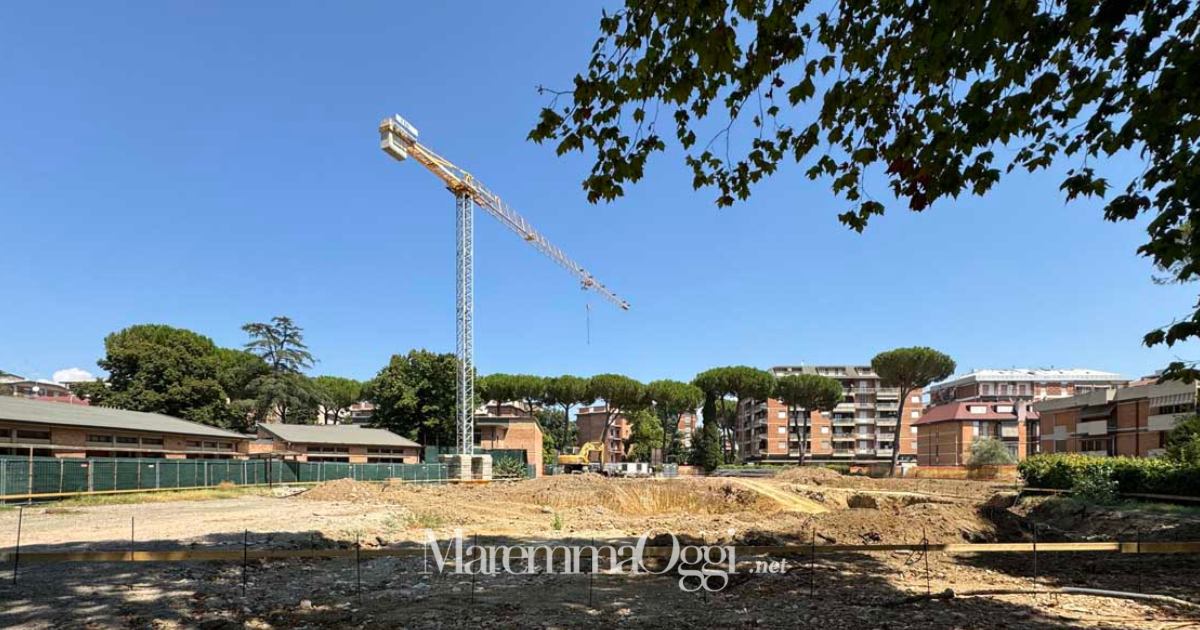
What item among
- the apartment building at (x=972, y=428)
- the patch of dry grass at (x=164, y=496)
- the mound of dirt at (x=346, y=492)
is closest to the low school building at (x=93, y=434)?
the patch of dry grass at (x=164, y=496)

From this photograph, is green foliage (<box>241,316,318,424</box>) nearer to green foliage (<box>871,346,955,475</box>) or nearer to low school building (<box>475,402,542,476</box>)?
low school building (<box>475,402,542,476</box>)

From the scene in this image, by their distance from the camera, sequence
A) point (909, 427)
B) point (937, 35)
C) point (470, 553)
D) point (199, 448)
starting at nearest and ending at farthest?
point (937, 35)
point (470, 553)
point (199, 448)
point (909, 427)

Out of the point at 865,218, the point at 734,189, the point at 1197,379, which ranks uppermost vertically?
the point at 734,189

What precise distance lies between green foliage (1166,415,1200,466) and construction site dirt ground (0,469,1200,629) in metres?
6.10

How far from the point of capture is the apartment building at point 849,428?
314 ft

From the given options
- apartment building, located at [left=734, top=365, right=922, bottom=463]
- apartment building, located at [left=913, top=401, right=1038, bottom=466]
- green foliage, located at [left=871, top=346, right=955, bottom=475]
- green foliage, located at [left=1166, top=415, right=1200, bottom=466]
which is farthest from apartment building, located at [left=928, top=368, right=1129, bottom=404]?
green foliage, located at [left=1166, top=415, right=1200, bottom=466]

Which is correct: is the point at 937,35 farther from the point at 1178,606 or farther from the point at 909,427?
the point at 909,427

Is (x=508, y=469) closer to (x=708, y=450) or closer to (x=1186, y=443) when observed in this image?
(x=708, y=450)

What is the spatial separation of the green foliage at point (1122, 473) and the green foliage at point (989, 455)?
21.3 meters

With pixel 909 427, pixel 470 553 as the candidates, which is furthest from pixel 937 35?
pixel 909 427

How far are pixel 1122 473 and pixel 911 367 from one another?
39.8 meters

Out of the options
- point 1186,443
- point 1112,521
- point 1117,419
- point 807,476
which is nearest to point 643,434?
point 807,476

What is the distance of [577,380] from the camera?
7806 cm

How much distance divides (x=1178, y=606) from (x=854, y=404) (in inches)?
3792
